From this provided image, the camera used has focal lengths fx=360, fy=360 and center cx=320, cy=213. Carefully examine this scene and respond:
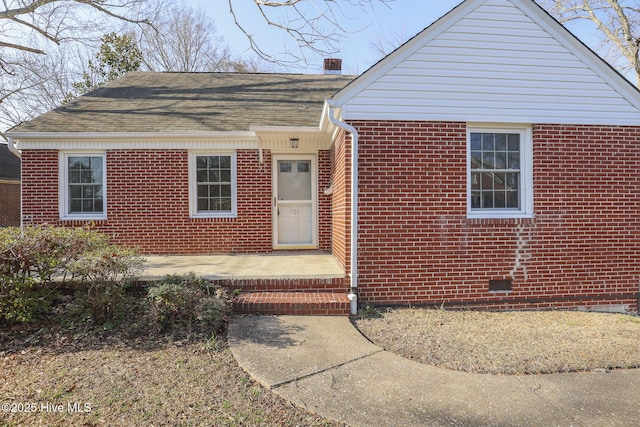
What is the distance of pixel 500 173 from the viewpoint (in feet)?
19.6

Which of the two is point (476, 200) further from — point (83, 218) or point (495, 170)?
point (83, 218)

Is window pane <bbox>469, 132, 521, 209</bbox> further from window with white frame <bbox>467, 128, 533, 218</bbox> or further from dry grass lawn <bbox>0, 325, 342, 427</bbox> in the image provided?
dry grass lawn <bbox>0, 325, 342, 427</bbox>

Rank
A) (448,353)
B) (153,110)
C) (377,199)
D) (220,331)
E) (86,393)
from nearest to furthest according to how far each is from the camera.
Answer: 1. (86,393)
2. (448,353)
3. (220,331)
4. (377,199)
5. (153,110)

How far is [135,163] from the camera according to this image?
7.98 m

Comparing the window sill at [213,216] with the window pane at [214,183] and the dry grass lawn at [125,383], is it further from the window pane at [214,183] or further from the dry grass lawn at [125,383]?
the dry grass lawn at [125,383]

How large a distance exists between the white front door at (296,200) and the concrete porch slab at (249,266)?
0.56 metres

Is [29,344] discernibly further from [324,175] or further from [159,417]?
[324,175]

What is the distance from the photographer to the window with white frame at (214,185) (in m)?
8.18

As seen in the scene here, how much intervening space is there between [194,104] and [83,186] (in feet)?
10.7

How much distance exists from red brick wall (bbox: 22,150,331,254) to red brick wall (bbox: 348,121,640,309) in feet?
11.4

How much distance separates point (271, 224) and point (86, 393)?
17.5 ft

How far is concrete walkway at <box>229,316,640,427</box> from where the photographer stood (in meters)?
2.86

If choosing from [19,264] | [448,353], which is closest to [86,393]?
[19,264]

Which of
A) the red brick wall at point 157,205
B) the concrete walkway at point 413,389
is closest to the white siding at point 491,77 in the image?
the concrete walkway at point 413,389
